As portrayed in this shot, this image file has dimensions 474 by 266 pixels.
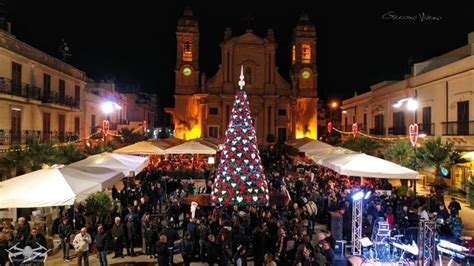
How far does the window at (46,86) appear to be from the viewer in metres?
29.4

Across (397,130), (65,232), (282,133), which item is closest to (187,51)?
(282,133)

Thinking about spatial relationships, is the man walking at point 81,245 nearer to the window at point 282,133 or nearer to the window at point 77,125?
the window at point 77,125

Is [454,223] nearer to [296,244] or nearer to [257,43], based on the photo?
[296,244]

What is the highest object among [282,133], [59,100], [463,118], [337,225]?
[59,100]

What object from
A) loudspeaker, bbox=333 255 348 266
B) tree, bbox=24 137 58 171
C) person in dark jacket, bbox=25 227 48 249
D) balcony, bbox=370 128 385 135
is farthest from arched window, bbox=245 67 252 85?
person in dark jacket, bbox=25 227 48 249

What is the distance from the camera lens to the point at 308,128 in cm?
5291

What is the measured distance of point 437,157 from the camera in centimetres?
1978

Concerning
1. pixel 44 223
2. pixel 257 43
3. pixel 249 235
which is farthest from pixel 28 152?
pixel 257 43

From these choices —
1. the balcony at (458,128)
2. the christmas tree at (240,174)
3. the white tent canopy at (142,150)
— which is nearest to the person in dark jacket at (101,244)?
the christmas tree at (240,174)

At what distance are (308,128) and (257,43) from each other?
1137cm

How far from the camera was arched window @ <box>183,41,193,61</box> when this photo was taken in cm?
5256

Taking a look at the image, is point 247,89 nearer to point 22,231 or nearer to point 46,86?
point 46,86

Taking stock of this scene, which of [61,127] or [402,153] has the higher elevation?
[61,127]

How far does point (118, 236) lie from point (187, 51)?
136ft
